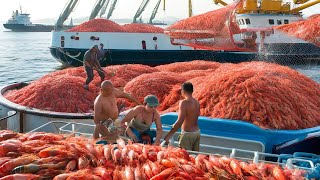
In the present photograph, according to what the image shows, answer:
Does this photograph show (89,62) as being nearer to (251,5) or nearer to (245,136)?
(245,136)

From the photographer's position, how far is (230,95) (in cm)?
738

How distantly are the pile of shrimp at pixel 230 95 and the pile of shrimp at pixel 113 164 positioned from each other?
318 centimetres

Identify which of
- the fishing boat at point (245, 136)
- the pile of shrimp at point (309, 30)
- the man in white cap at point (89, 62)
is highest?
the pile of shrimp at point (309, 30)

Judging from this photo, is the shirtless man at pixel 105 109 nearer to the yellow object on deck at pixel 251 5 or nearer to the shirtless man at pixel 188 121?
the shirtless man at pixel 188 121

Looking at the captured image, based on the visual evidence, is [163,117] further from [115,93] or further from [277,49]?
[277,49]

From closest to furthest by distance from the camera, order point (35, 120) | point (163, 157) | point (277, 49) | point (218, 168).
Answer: point (218, 168), point (163, 157), point (35, 120), point (277, 49)

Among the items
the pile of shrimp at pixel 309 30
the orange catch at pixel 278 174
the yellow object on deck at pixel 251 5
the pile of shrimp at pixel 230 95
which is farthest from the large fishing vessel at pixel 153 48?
the orange catch at pixel 278 174

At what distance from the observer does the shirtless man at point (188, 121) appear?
18.4 feet

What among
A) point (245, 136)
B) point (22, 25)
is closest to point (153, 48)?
point (245, 136)

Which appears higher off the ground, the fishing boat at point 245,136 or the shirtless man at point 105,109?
the shirtless man at point 105,109

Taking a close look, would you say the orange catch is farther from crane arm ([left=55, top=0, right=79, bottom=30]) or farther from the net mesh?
crane arm ([left=55, top=0, right=79, bottom=30])

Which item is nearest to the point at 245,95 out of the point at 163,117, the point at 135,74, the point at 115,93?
the point at 163,117

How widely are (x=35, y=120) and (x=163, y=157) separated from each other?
6.08m

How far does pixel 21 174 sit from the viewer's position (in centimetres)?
361
